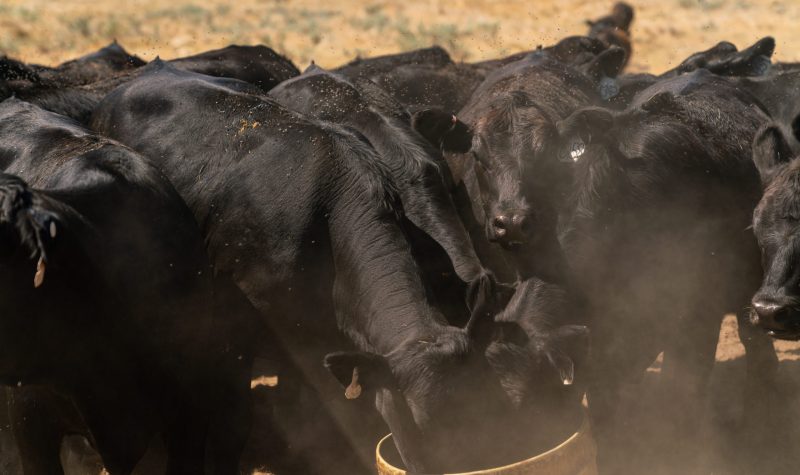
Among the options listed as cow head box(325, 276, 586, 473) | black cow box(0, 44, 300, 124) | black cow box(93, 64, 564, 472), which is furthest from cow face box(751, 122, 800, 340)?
black cow box(0, 44, 300, 124)

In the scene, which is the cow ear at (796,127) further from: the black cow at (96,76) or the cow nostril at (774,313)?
the black cow at (96,76)

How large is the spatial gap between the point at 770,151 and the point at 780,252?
0.87 meters

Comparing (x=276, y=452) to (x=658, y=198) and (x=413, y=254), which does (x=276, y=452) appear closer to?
(x=413, y=254)

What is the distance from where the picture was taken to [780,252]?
15.6ft

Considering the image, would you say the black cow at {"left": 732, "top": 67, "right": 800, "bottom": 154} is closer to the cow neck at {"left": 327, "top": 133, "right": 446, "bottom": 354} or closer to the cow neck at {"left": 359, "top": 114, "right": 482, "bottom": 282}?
the cow neck at {"left": 359, "top": 114, "right": 482, "bottom": 282}

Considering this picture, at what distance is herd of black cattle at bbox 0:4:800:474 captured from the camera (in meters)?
4.46

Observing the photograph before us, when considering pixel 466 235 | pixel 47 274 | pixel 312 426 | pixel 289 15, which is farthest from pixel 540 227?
pixel 289 15

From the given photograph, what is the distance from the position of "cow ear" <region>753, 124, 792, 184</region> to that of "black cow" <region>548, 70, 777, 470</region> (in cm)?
43

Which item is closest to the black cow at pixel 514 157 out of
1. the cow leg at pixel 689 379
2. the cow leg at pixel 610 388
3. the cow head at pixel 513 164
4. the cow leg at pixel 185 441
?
the cow head at pixel 513 164

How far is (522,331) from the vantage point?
4.80 meters

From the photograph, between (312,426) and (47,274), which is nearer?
(47,274)

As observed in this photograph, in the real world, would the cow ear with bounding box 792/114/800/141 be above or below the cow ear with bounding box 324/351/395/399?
above

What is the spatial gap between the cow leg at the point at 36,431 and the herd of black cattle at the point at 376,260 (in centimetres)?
1

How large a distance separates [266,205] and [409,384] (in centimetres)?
170
